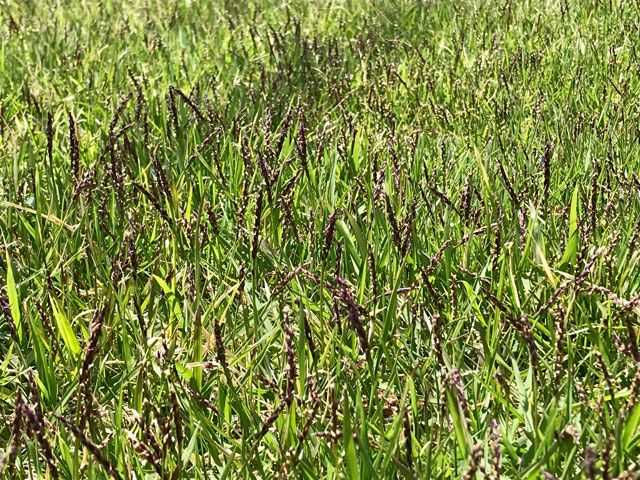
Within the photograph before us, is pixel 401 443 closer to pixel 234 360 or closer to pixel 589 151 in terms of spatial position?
pixel 234 360

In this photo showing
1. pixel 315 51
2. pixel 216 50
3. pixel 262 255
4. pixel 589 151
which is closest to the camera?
pixel 262 255

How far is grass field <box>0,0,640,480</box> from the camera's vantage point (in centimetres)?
143

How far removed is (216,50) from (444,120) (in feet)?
5.78

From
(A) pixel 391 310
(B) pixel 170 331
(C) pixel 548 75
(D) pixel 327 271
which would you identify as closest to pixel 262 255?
(D) pixel 327 271

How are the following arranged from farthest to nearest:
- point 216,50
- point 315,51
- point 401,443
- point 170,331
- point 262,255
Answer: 1. point 216,50
2. point 315,51
3. point 262,255
4. point 170,331
5. point 401,443

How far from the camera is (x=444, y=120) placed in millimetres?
3307

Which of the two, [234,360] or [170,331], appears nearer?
[234,360]

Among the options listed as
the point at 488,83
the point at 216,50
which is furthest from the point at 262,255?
the point at 216,50

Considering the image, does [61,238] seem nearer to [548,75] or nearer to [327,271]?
[327,271]

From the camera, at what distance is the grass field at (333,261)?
4.68ft

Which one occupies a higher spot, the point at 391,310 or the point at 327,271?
the point at 391,310

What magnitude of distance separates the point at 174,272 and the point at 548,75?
244 centimetres

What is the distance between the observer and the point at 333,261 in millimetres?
2279

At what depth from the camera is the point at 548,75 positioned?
12.4ft
